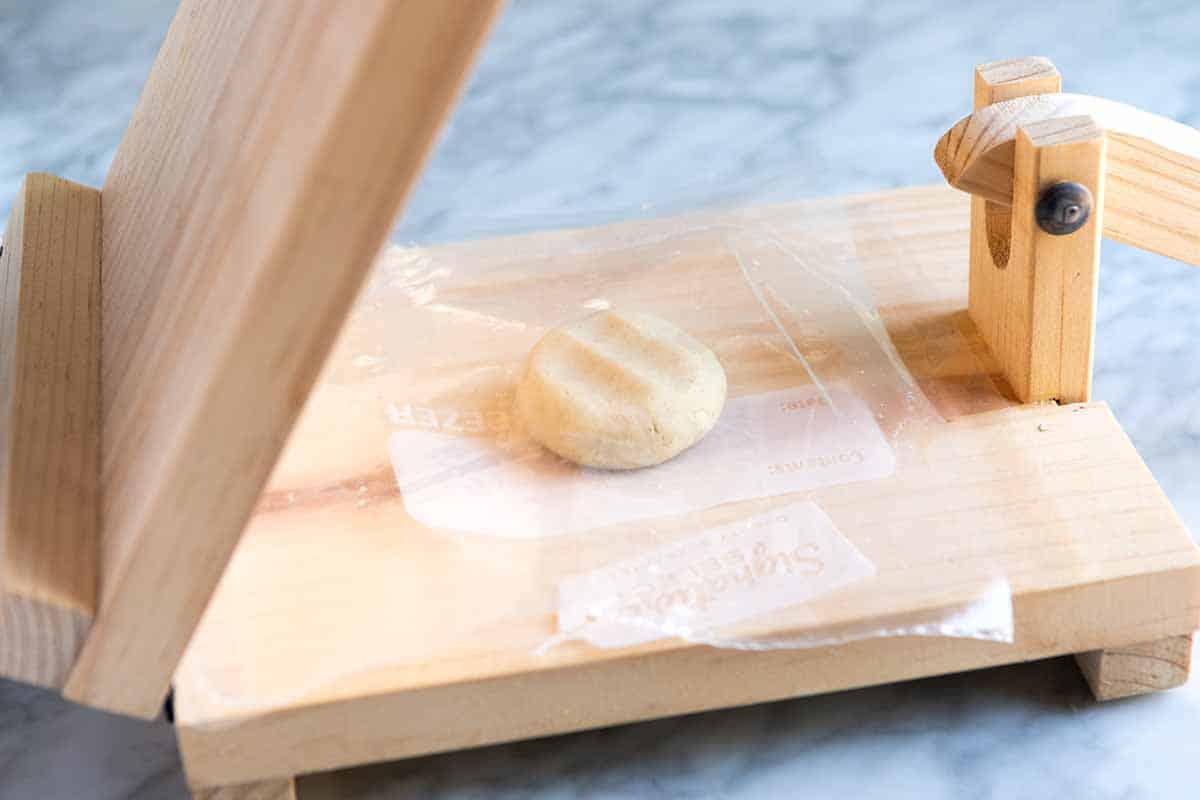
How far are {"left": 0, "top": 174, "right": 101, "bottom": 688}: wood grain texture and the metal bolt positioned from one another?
50cm

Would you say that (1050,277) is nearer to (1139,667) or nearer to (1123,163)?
(1123,163)

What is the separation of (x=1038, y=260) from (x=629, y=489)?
256mm

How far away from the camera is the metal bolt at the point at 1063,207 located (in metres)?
0.89

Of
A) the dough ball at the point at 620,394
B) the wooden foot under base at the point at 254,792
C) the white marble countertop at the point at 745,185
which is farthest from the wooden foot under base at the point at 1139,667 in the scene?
the wooden foot under base at the point at 254,792

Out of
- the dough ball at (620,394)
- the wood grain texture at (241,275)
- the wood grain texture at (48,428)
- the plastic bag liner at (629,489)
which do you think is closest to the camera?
the wood grain texture at (241,275)

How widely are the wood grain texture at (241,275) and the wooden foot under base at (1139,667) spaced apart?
46 cm

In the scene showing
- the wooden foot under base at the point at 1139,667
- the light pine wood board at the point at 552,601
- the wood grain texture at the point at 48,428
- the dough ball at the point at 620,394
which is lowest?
the wooden foot under base at the point at 1139,667

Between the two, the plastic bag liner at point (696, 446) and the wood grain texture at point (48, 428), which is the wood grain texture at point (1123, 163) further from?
the wood grain texture at point (48, 428)

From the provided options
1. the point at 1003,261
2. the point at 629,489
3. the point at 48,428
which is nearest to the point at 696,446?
the point at 629,489

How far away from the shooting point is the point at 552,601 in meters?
0.83

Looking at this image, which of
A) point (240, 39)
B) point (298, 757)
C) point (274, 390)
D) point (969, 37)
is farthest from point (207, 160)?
point (969, 37)

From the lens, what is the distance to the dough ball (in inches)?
35.8

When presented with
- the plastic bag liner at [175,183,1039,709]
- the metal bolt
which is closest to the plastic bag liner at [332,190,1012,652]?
the plastic bag liner at [175,183,1039,709]

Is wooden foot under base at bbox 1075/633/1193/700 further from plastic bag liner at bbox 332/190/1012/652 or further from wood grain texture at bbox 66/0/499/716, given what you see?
wood grain texture at bbox 66/0/499/716
